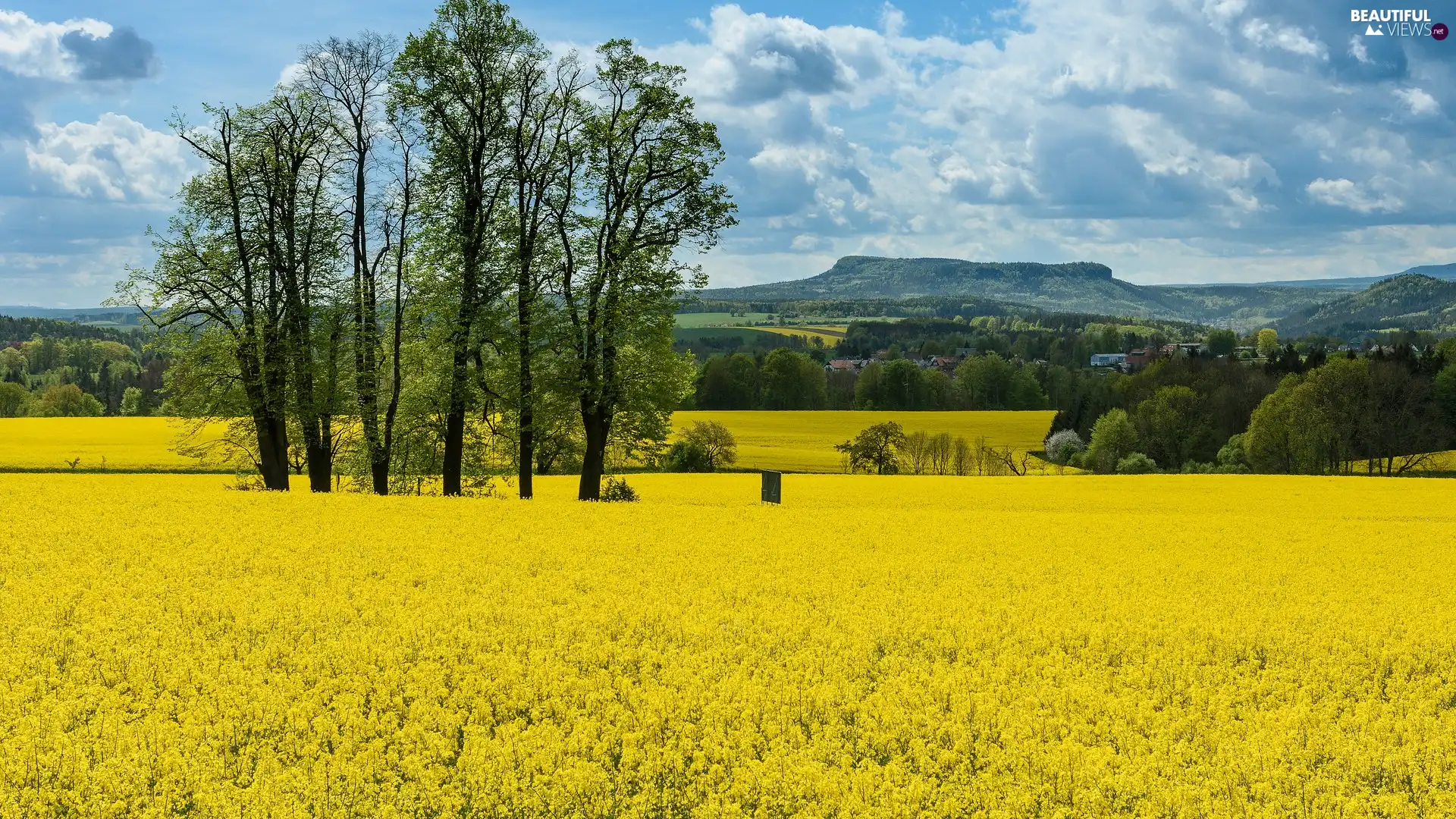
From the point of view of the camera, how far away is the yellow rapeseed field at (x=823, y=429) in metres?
69.1

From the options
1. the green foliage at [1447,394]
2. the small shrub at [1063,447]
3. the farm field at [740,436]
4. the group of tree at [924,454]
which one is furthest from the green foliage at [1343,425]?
the farm field at [740,436]

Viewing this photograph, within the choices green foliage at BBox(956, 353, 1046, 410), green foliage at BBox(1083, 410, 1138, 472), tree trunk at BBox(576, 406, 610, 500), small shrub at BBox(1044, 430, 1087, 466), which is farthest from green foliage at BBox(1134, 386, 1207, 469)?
tree trunk at BBox(576, 406, 610, 500)

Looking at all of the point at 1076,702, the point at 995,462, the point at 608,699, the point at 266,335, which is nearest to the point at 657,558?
the point at 608,699

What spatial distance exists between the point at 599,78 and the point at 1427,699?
24.7 m

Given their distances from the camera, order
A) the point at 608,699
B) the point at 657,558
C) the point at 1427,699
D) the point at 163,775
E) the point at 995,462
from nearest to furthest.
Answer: the point at 163,775 → the point at 608,699 → the point at 1427,699 → the point at 657,558 → the point at 995,462

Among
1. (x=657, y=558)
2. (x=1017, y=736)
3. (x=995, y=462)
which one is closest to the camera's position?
(x=1017, y=736)

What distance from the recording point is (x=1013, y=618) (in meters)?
11.5

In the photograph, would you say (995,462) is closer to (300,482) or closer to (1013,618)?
(300,482)

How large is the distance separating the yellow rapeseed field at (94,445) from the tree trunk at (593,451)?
58.4ft

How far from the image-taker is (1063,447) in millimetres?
84938

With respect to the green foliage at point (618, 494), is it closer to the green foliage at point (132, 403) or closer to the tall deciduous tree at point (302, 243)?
the tall deciduous tree at point (302, 243)

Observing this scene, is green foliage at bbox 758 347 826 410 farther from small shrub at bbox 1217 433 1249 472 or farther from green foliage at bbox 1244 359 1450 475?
green foliage at bbox 1244 359 1450 475

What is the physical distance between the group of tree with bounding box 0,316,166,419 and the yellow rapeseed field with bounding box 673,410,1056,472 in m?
51.5

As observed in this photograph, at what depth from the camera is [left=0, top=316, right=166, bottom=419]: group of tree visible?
372 feet
